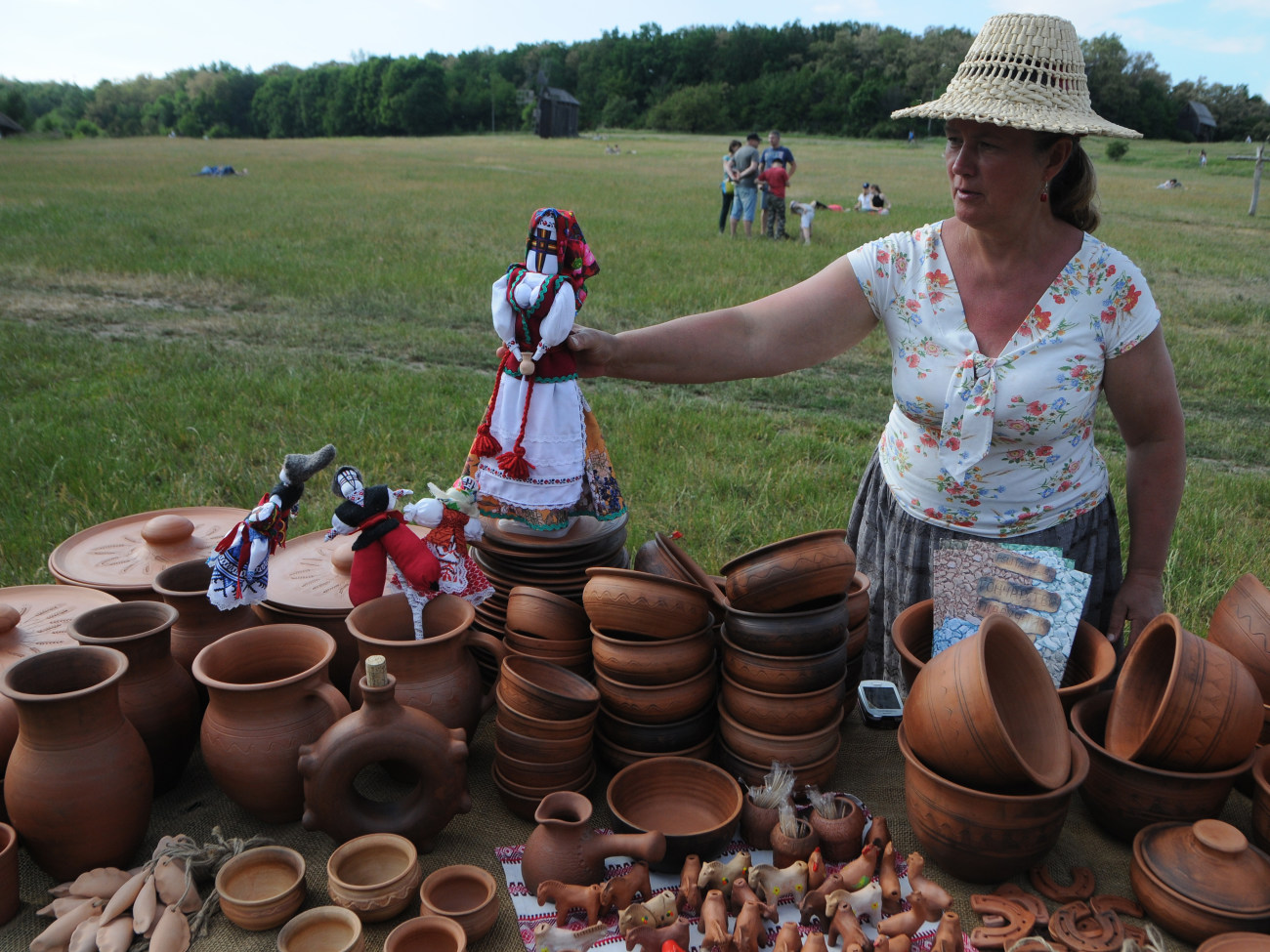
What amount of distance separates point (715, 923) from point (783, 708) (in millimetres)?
556

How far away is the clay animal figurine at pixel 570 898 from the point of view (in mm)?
1740

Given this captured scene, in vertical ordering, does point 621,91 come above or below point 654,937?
above

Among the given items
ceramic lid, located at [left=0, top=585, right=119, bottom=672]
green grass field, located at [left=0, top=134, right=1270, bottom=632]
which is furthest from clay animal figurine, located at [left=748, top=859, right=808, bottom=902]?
green grass field, located at [left=0, top=134, right=1270, bottom=632]

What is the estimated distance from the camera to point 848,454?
5434 mm

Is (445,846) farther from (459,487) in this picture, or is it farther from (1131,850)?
(1131,850)

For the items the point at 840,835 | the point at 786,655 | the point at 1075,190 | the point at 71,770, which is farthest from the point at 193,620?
the point at 1075,190

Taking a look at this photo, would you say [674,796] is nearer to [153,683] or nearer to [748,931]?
[748,931]

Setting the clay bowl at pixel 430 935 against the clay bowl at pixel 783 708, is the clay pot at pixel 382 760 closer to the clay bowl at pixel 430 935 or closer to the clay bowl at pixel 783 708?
the clay bowl at pixel 430 935

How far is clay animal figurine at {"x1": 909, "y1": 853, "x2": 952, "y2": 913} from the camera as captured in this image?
169cm

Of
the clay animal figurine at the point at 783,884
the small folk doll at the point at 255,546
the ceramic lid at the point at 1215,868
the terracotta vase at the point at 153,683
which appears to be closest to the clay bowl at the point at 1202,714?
the ceramic lid at the point at 1215,868

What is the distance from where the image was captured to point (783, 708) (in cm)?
210

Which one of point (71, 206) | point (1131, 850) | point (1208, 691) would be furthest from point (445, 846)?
point (71, 206)

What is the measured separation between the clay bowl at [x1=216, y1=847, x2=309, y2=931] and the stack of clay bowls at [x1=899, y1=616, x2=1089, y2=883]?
131 centimetres

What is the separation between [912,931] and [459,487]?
1.58 meters
